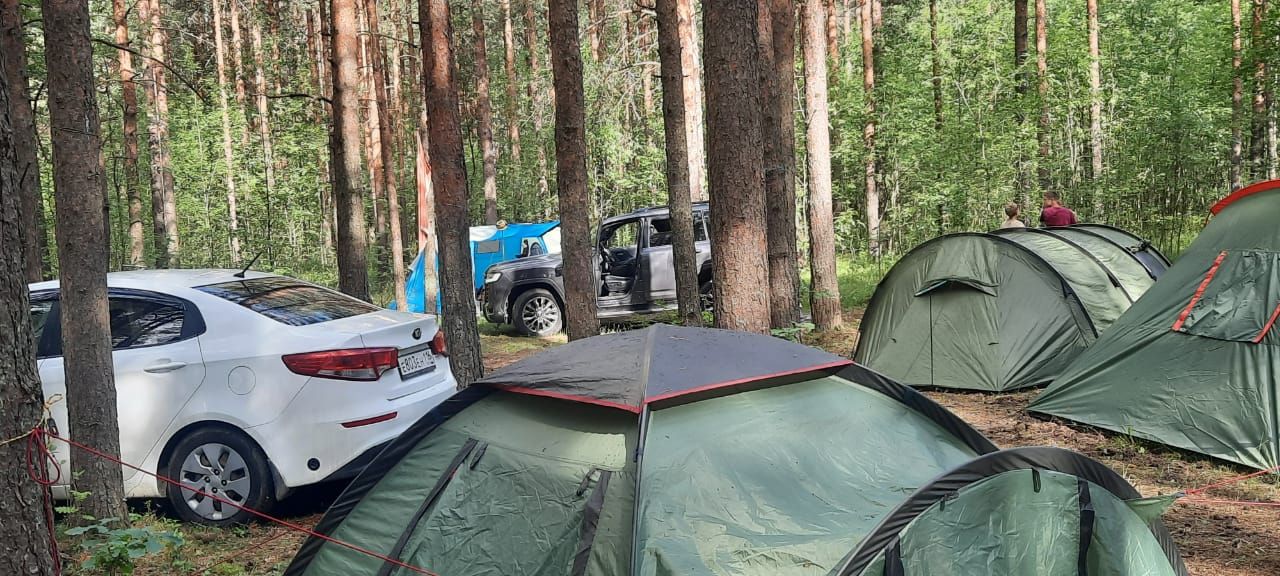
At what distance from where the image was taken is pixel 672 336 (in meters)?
3.77

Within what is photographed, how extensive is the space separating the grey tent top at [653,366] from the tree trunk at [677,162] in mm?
6648

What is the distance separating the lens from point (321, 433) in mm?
5199

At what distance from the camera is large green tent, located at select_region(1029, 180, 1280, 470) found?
19.5ft

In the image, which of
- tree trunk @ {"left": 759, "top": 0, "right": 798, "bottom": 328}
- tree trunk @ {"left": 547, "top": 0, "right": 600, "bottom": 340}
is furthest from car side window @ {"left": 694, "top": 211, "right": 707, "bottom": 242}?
tree trunk @ {"left": 547, "top": 0, "right": 600, "bottom": 340}

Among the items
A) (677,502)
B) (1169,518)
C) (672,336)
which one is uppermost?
(672,336)

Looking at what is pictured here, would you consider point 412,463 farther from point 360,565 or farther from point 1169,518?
point 1169,518

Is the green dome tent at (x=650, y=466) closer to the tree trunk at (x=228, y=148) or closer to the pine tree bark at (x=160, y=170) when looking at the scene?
the pine tree bark at (x=160, y=170)

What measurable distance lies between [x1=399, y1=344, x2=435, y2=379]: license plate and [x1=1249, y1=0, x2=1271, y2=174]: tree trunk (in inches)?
468

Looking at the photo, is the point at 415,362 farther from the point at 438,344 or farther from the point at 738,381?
the point at 738,381

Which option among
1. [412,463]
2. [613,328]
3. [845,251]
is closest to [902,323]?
[613,328]

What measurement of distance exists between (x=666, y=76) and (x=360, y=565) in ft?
25.2

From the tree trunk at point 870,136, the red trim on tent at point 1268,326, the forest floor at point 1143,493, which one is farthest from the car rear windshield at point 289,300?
the tree trunk at point 870,136

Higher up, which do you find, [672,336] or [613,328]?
[672,336]

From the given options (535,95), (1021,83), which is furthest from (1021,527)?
(535,95)
